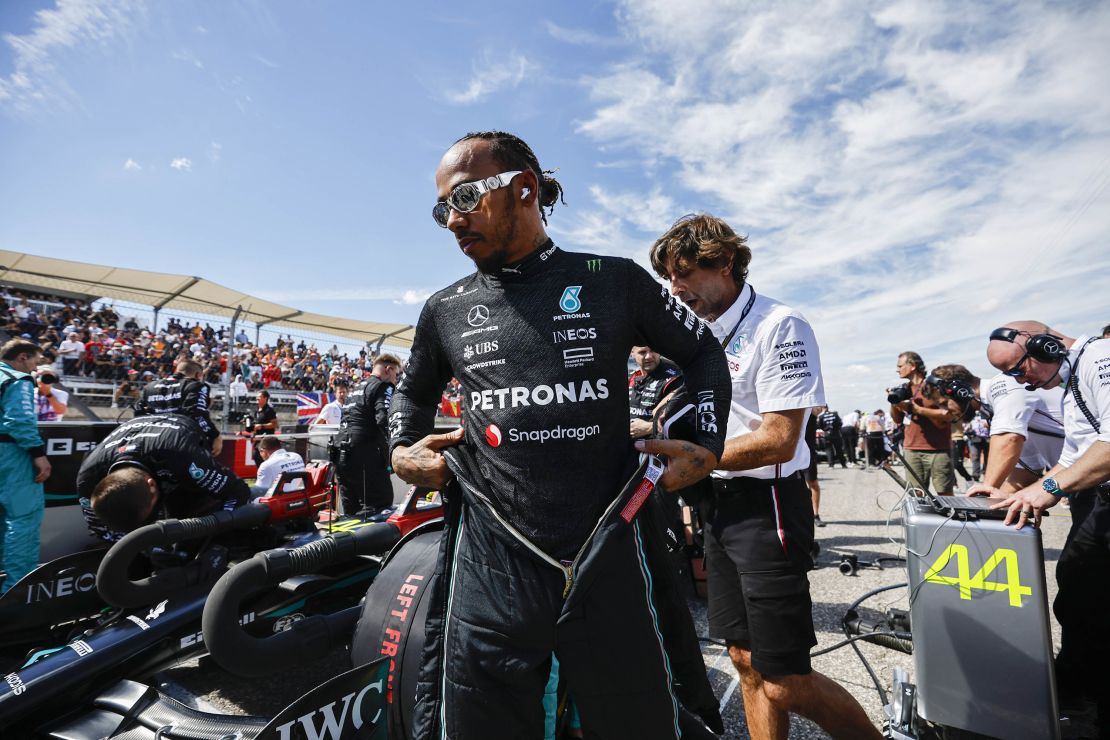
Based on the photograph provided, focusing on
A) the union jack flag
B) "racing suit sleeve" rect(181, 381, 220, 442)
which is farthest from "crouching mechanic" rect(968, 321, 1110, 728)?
the union jack flag

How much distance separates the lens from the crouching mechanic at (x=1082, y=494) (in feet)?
7.31

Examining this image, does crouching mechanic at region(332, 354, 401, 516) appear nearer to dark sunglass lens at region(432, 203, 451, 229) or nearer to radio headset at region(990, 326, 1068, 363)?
dark sunglass lens at region(432, 203, 451, 229)

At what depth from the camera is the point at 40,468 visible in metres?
4.39

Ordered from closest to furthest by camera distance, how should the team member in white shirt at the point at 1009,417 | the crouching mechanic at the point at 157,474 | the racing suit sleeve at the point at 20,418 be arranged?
the crouching mechanic at the point at 157,474 < the team member in white shirt at the point at 1009,417 < the racing suit sleeve at the point at 20,418

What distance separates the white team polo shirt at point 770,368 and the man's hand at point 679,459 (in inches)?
22.2

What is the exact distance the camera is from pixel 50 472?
4562mm

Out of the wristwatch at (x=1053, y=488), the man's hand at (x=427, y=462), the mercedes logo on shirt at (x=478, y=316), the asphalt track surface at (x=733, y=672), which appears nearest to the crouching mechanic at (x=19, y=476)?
the asphalt track surface at (x=733, y=672)

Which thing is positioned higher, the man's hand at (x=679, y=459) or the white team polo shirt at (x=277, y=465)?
the man's hand at (x=679, y=459)

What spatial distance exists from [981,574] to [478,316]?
212 centimetres

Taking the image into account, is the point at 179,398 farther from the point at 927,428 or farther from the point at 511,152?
the point at 927,428

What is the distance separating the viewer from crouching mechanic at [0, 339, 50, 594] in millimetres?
4199

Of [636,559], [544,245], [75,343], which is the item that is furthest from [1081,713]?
[75,343]

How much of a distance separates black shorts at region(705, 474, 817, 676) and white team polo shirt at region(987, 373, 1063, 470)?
87.9 inches

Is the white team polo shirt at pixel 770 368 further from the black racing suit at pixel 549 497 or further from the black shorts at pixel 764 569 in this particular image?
the black racing suit at pixel 549 497
